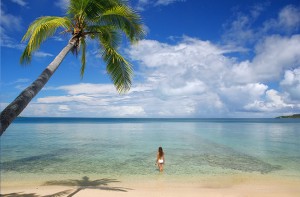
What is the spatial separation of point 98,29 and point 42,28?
2001 mm

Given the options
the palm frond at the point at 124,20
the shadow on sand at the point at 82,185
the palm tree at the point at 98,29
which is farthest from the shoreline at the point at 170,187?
the palm frond at the point at 124,20

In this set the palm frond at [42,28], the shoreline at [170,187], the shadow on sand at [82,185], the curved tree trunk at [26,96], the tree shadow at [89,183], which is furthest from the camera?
the tree shadow at [89,183]

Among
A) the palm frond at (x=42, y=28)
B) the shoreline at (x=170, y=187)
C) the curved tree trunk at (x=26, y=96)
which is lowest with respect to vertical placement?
the shoreline at (x=170, y=187)

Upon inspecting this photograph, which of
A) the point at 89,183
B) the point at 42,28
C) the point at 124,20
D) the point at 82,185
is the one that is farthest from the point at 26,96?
the point at 89,183

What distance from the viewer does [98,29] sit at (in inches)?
405

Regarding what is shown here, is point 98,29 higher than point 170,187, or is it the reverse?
point 98,29

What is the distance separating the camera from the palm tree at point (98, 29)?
9.13 m

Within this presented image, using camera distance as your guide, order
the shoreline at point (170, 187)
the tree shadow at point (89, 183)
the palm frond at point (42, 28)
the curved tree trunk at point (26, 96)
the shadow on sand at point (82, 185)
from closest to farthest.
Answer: the curved tree trunk at point (26, 96) < the palm frond at point (42, 28) < the shadow on sand at point (82, 185) < the shoreline at point (170, 187) < the tree shadow at point (89, 183)

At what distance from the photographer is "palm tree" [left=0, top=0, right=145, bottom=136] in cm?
913

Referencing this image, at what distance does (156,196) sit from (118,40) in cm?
630

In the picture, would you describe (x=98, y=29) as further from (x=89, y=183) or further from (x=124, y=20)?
(x=89, y=183)

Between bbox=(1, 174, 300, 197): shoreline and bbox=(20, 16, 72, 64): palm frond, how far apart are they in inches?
224

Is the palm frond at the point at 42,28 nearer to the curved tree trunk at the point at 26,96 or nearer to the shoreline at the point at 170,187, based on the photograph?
the curved tree trunk at the point at 26,96

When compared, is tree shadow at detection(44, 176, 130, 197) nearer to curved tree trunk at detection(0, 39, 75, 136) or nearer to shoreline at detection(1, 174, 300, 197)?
shoreline at detection(1, 174, 300, 197)
